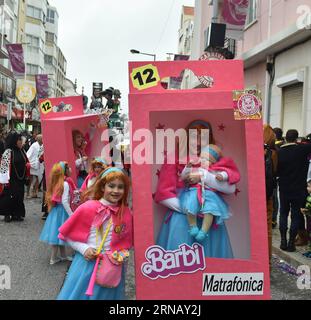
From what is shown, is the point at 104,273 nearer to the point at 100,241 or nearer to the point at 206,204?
the point at 100,241

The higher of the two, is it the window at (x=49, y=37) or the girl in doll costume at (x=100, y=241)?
the window at (x=49, y=37)

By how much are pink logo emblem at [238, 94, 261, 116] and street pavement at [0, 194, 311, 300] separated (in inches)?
101

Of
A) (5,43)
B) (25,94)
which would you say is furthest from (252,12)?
(5,43)

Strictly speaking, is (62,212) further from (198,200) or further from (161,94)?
(161,94)

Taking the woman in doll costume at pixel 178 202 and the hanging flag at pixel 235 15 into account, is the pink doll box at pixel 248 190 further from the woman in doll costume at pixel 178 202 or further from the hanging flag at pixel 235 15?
the hanging flag at pixel 235 15

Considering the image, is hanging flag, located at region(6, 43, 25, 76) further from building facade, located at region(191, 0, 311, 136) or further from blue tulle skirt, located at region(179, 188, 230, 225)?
blue tulle skirt, located at region(179, 188, 230, 225)

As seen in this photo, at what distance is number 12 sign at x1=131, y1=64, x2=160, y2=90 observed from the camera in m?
2.88

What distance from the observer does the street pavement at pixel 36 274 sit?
4.57 metres

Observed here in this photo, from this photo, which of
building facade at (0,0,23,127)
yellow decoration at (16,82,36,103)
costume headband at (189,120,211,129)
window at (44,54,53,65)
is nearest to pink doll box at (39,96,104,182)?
costume headband at (189,120,211,129)

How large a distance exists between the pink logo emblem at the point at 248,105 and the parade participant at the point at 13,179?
660 centimetres

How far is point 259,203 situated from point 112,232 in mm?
1023

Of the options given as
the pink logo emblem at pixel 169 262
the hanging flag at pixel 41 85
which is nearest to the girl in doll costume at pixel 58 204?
the pink logo emblem at pixel 169 262
